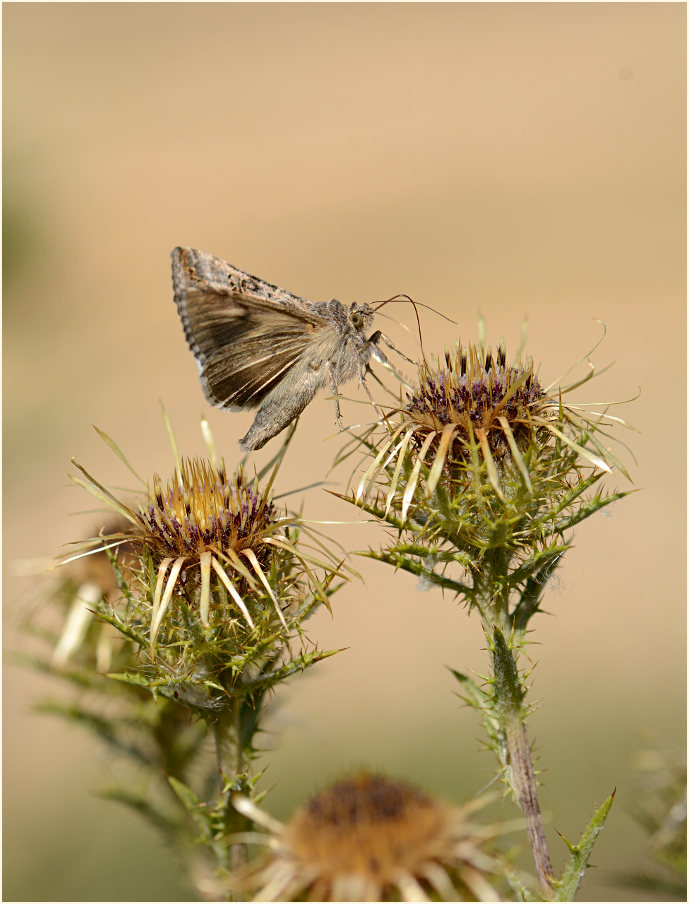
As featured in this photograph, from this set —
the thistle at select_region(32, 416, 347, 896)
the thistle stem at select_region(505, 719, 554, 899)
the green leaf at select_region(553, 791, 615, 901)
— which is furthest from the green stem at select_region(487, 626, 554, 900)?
the thistle at select_region(32, 416, 347, 896)

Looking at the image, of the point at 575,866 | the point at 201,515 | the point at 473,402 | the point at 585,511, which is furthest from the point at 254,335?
the point at 575,866

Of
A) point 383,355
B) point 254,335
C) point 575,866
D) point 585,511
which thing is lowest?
point 575,866

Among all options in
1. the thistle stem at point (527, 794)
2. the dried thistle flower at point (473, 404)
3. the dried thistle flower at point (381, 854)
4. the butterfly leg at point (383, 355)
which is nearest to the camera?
the dried thistle flower at point (381, 854)

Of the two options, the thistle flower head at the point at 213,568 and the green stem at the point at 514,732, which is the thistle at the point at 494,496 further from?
the thistle flower head at the point at 213,568

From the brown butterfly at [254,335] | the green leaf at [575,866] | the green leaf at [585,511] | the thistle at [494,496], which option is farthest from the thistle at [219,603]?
the green leaf at [575,866]

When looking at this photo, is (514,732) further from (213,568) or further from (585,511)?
(213,568)

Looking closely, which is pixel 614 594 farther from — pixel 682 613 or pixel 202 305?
pixel 202 305

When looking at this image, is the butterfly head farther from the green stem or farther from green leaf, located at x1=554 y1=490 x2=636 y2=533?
the green stem
